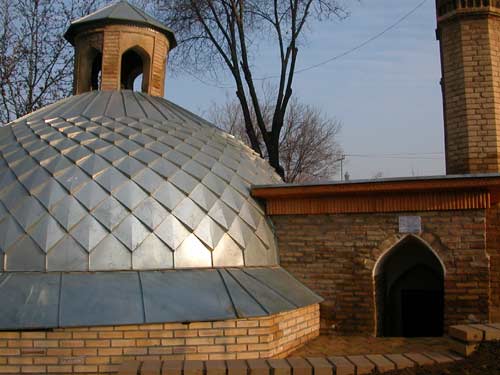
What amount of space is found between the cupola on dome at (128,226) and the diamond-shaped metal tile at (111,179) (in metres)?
0.02

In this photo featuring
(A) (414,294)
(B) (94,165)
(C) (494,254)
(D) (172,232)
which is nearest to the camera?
(D) (172,232)

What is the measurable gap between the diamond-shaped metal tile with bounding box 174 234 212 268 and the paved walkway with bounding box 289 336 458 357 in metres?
1.40

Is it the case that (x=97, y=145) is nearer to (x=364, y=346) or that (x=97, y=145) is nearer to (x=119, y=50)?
(x=119, y=50)

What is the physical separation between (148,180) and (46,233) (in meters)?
1.24

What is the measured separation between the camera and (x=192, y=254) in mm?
5688

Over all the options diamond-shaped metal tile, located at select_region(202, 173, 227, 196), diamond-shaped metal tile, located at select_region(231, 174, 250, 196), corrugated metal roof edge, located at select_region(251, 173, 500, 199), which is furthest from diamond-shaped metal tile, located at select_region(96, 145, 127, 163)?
corrugated metal roof edge, located at select_region(251, 173, 500, 199)

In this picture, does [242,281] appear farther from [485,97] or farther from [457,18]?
[457,18]

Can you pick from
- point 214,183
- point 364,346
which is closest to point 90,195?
point 214,183

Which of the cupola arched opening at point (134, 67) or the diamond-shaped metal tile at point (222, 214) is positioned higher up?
the cupola arched opening at point (134, 67)

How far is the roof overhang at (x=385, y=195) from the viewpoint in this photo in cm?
615

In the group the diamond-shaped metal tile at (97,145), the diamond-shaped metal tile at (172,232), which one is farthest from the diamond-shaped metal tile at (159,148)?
the diamond-shaped metal tile at (172,232)

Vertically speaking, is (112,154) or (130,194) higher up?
(112,154)

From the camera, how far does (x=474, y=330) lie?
4.48m

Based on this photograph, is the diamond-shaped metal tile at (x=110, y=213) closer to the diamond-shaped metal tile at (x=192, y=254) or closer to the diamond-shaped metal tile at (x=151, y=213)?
the diamond-shaped metal tile at (x=151, y=213)
